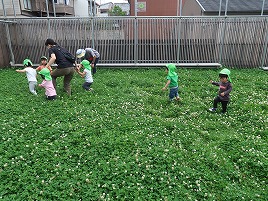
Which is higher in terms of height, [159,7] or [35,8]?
[35,8]

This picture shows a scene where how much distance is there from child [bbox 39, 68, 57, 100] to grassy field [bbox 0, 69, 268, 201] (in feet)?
0.81

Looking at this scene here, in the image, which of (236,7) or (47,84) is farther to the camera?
(236,7)

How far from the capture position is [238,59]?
12.9m

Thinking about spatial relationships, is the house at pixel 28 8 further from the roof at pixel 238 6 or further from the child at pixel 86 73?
the child at pixel 86 73

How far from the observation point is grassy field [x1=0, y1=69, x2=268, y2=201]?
3967 millimetres

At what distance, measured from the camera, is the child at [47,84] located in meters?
7.38

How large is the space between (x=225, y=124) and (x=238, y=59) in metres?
7.98

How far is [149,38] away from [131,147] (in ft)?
30.1

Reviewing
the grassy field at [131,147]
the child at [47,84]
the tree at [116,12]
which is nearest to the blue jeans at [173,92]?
the grassy field at [131,147]

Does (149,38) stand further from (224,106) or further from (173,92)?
(224,106)

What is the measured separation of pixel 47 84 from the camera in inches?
291

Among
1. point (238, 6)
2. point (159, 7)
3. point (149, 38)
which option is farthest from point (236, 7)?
point (149, 38)

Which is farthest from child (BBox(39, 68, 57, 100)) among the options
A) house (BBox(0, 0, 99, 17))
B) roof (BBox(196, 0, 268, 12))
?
roof (BBox(196, 0, 268, 12))

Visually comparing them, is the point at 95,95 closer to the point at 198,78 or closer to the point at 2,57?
the point at 198,78
